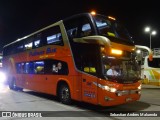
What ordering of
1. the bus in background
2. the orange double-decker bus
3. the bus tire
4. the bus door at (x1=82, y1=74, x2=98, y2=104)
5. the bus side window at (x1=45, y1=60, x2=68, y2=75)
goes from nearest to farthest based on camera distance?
the orange double-decker bus
the bus door at (x1=82, y1=74, x2=98, y2=104)
the bus tire
the bus side window at (x1=45, y1=60, x2=68, y2=75)
the bus in background

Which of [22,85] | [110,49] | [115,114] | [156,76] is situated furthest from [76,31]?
[156,76]

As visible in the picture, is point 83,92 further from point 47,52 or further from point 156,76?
point 156,76

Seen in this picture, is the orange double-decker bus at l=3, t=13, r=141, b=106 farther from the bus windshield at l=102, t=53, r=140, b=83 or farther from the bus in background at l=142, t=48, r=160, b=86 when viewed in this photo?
the bus in background at l=142, t=48, r=160, b=86

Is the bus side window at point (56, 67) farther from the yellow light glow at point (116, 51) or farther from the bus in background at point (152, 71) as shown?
the bus in background at point (152, 71)

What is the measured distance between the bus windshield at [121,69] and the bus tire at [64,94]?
8.61 feet

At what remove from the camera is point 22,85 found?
15.6 meters

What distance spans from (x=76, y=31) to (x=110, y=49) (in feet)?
6.64

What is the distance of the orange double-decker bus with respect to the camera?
27.8 feet

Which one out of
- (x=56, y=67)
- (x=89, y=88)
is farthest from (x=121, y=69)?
(x=56, y=67)

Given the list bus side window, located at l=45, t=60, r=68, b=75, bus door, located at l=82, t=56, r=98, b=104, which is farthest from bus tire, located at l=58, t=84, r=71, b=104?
Result: bus door, located at l=82, t=56, r=98, b=104

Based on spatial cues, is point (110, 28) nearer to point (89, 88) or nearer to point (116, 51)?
point (116, 51)

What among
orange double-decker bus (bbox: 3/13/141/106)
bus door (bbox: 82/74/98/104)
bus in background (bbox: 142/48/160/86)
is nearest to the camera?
orange double-decker bus (bbox: 3/13/141/106)

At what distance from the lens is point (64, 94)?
10.7 meters

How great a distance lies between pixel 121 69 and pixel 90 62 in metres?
1.22
